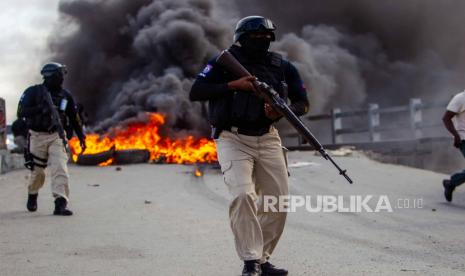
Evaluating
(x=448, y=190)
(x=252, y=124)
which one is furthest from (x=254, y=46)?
(x=448, y=190)

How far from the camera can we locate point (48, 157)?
25.0 feet

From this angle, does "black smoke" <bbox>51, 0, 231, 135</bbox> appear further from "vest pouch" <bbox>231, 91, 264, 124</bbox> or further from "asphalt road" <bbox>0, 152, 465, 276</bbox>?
"vest pouch" <bbox>231, 91, 264, 124</bbox>

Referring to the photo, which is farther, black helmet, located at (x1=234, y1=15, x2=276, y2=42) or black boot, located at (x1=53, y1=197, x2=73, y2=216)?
black boot, located at (x1=53, y1=197, x2=73, y2=216)

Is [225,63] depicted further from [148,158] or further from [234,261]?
[148,158]

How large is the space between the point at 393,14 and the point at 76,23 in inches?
554

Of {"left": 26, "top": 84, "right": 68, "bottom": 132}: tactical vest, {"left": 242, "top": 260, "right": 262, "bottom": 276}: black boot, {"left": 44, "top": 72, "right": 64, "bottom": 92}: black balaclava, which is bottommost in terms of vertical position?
{"left": 242, "top": 260, "right": 262, "bottom": 276}: black boot

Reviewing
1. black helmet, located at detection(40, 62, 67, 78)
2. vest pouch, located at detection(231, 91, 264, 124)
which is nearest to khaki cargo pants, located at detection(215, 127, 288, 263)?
vest pouch, located at detection(231, 91, 264, 124)

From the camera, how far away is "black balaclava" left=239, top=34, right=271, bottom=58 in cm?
414

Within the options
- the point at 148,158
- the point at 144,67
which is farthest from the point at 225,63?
the point at 144,67

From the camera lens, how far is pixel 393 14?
29125 millimetres

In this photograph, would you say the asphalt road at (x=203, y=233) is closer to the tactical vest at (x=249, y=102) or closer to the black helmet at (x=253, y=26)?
the tactical vest at (x=249, y=102)

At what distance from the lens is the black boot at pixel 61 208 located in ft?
23.7

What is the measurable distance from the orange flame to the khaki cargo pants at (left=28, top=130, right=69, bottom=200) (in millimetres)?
6774

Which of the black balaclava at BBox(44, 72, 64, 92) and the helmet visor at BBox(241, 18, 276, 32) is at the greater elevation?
the black balaclava at BBox(44, 72, 64, 92)
